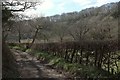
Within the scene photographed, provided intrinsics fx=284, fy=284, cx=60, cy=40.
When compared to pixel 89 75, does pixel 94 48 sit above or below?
above

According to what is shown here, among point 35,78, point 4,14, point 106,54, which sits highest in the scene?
point 4,14

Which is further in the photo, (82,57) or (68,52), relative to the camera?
(68,52)

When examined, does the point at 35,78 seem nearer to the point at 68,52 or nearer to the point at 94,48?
the point at 94,48

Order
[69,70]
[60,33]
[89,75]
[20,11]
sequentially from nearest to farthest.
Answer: [89,75] → [69,70] → [20,11] → [60,33]

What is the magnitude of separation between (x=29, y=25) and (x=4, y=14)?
174 feet

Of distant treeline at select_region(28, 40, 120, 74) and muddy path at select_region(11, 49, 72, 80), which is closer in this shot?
distant treeline at select_region(28, 40, 120, 74)

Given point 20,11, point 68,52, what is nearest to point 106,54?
point 68,52

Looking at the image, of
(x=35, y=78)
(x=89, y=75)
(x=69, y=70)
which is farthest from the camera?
(x=69, y=70)

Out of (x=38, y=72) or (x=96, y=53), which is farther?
(x=38, y=72)

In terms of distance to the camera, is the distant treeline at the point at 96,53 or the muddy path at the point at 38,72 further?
the muddy path at the point at 38,72

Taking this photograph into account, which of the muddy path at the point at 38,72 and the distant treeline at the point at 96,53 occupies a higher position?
the distant treeline at the point at 96,53

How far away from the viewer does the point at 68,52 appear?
28.6 m

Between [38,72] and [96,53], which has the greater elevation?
[96,53]

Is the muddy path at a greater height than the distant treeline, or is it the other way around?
the distant treeline
